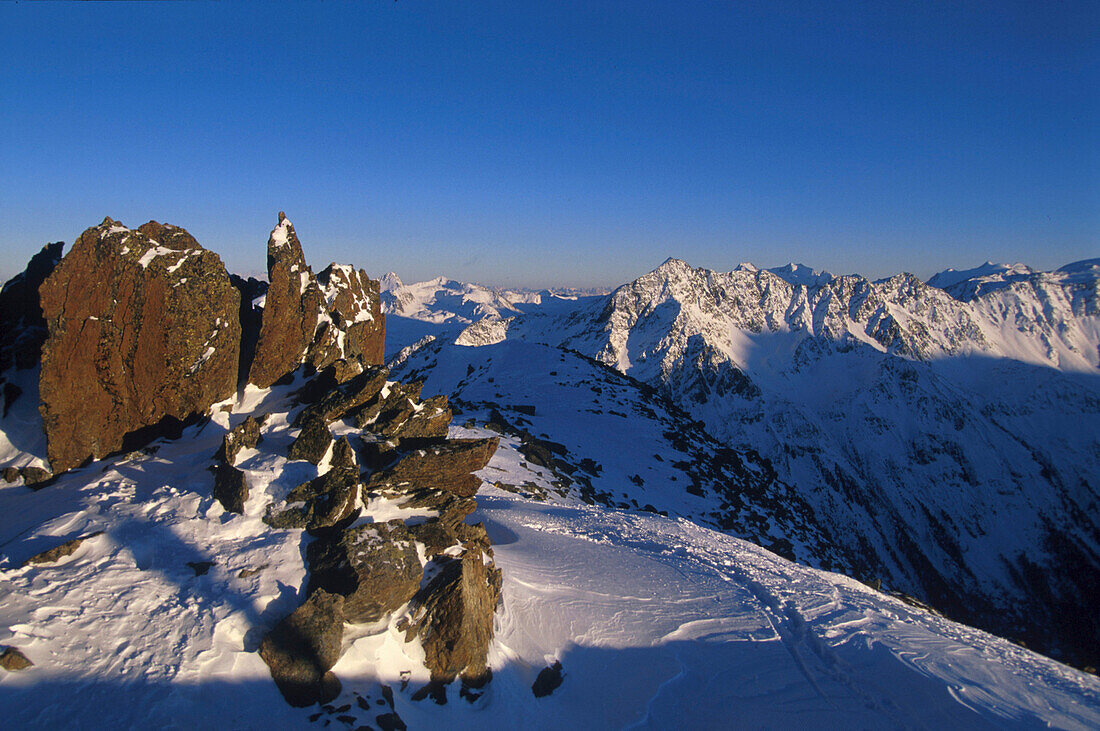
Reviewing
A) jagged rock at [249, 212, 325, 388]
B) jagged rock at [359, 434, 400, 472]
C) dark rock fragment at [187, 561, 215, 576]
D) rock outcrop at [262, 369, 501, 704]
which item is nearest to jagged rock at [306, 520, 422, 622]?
rock outcrop at [262, 369, 501, 704]

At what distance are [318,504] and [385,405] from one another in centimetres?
509

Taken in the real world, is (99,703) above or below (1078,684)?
above

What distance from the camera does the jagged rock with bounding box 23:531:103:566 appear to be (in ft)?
32.9

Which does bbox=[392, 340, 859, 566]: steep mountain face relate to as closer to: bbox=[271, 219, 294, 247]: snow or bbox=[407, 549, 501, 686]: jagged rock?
bbox=[407, 549, 501, 686]: jagged rock

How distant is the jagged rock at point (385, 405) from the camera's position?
16.7 meters

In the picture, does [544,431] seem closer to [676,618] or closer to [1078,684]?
[676,618]

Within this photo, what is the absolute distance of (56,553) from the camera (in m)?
10.3

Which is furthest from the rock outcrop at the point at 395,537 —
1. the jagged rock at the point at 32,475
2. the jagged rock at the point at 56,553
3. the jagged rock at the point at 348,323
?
the jagged rock at the point at 32,475

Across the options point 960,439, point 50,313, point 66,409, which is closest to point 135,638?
point 66,409

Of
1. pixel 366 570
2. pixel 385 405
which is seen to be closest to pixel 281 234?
pixel 385 405

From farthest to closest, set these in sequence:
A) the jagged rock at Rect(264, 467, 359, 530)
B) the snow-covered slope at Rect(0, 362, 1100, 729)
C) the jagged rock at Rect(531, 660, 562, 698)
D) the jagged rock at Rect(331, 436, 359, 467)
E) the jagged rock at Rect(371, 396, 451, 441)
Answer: the jagged rock at Rect(371, 396, 451, 441) → the jagged rock at Rect(331, 436, 359, 467) → the jagged rock at Rect(264, 467, 359, 530) → the jagged rock at Rect(531, 660, 562, 698) → the snow-covered slope at Rect(0, 362, 1100, 729)

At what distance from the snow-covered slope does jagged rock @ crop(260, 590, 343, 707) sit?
Answer: 0.90 feet

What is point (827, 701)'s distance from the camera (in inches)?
464

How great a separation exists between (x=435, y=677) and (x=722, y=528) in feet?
94.8
